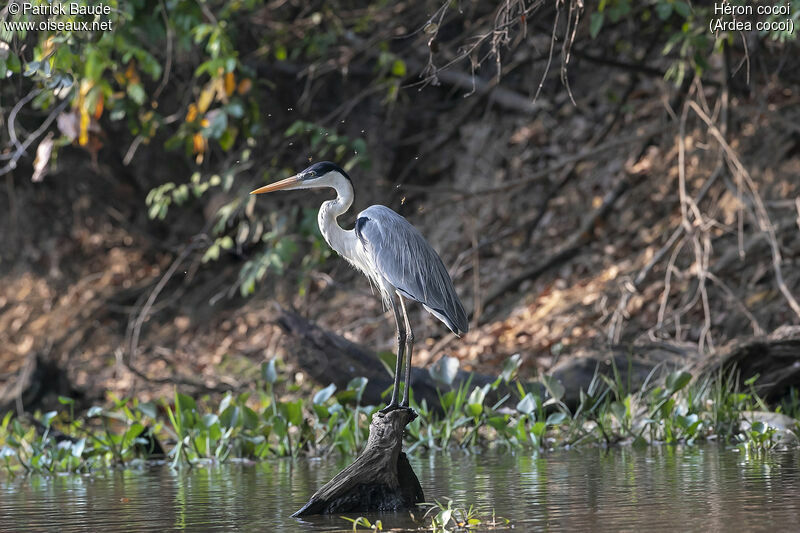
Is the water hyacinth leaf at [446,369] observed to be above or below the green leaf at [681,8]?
below

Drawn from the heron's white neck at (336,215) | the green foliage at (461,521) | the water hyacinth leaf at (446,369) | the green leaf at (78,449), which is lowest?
the green foliage at (461,521)

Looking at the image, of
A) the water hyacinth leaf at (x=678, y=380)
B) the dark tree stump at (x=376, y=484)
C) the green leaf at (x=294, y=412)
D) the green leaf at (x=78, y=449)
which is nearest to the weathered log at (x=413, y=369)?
the green leaf at (x=294, y=412)

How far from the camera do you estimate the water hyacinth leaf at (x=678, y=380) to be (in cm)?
550

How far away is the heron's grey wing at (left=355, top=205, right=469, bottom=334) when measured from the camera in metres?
4.37

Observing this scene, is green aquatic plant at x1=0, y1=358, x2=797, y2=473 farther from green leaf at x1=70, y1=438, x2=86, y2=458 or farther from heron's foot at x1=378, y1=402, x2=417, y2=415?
heron's foot at x1=378, y1=402, x2=417, y2=415

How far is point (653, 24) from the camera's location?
939cm

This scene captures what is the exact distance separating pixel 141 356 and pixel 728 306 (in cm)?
631

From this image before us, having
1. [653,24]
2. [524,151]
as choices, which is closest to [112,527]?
[653,24]

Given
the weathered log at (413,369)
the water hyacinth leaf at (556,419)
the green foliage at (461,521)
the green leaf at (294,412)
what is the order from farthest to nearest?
the weathered log at (413,369), the green leaf at (294,412), the water hyacinth leaf at (556,419), the green foliage at (461,521)

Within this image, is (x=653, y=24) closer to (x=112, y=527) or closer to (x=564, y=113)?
(x=564, y=113)

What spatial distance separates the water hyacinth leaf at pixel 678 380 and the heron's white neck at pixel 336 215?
193cm

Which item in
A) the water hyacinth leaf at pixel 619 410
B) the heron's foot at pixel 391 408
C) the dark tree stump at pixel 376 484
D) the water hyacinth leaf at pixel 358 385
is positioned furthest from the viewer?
the water hyacinth leaf at pixel 358 385

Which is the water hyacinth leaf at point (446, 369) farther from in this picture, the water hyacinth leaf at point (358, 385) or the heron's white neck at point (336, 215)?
the heron's white neck at point (336, 215)

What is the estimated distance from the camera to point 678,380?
5500 mm
